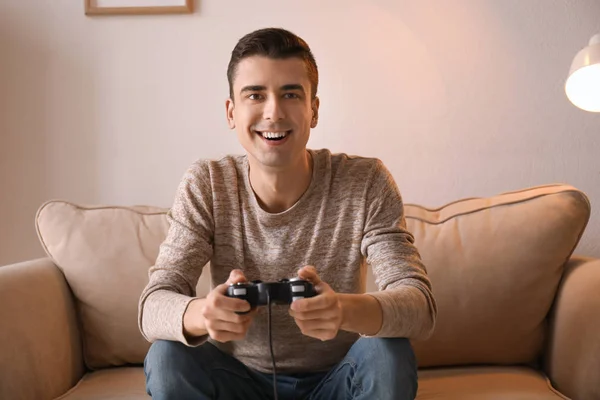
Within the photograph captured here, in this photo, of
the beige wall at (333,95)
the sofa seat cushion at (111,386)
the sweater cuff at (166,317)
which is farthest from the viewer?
the beige wall at (333,95)

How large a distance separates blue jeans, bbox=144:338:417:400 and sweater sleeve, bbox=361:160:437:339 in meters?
0.04

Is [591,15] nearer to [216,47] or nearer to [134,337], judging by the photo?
[216,47]

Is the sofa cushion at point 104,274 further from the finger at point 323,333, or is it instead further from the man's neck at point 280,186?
the finger at point 323,333

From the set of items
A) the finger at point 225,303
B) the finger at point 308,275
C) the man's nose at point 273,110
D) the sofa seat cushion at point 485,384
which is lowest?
the sofa seat cushion at point 485,384

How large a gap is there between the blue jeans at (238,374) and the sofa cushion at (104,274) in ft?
1.48

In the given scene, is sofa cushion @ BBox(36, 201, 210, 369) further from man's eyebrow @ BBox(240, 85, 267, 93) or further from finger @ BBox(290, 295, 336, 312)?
finger @ BBox(290, 295, 336, 312)

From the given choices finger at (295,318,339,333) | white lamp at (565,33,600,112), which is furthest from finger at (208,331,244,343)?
white lamp at (565,33,600,112)

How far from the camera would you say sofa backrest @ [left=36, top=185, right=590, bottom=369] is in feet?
5.51

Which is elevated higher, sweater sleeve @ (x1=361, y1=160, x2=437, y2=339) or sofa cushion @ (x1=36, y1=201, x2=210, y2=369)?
sweater sleeve @ (x1=361, y1=160, x2=437, y2=339)

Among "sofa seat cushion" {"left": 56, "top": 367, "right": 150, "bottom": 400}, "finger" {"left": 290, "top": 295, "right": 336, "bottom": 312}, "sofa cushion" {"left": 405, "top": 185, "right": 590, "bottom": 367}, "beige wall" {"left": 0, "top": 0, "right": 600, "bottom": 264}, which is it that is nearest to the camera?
"finger" {"left": 290, "top": 295, "right": 336, "bottom": 312}

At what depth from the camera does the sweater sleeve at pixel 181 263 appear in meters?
1.26

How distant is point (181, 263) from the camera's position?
1.39 meters

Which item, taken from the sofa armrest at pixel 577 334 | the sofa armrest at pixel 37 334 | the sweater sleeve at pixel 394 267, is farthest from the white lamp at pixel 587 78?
the sofa armrest at pixel 37 334

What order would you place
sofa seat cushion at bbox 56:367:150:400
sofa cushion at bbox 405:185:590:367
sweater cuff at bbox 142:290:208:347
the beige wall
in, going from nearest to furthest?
sweater cuff at bbox 142:290:208:347
sofa seat cushion at bbox 56:367:150:400
sofa cushion at bbox 405:185:590:367
the beige wall
